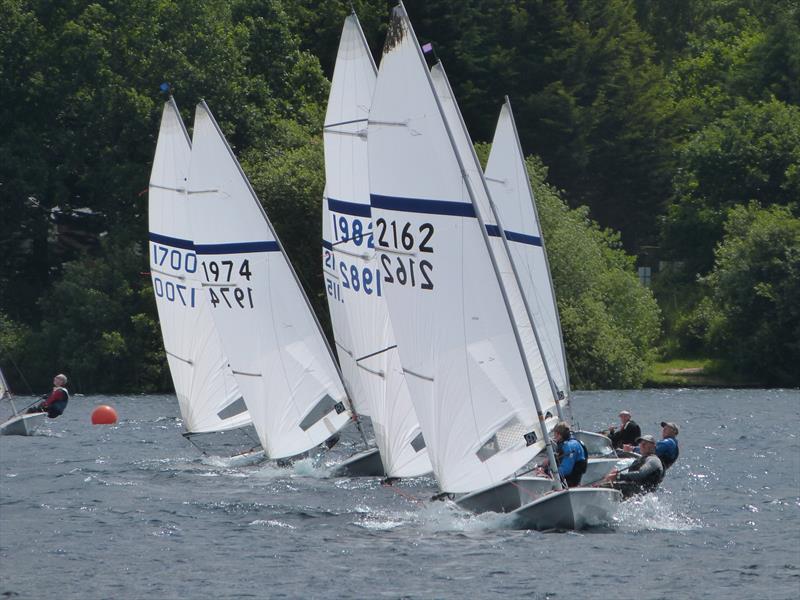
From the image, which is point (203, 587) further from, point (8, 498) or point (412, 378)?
point (8, 498)

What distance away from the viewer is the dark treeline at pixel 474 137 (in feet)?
167

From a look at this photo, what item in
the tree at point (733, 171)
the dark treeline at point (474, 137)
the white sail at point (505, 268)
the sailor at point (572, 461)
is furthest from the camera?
the tree at point (733, 171)

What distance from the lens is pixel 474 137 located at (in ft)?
202

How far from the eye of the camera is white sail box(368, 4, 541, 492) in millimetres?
20312

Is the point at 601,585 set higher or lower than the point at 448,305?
lower

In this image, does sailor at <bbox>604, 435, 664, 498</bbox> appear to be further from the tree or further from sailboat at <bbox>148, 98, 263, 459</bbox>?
the tree

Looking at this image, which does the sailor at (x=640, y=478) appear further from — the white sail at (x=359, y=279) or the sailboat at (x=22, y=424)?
the sailboat at (x=22, y=424)

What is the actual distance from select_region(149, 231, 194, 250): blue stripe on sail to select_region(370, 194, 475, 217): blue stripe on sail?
10.2m

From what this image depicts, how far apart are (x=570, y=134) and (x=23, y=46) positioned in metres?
21.0

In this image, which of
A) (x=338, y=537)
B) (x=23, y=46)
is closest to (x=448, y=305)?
(x=338, y=537)

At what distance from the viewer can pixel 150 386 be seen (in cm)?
5128

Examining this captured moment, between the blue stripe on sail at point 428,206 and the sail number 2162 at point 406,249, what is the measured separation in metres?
0.18

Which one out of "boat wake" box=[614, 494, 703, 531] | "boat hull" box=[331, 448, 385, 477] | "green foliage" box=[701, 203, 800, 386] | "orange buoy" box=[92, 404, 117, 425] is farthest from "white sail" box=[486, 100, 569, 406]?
"green foliage" box=[701, 203, 800, 386]

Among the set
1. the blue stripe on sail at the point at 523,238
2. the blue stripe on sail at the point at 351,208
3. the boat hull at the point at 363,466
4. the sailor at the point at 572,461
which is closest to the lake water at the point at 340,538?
the boat hull at the point at 363,466
